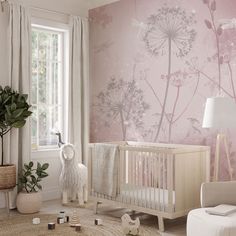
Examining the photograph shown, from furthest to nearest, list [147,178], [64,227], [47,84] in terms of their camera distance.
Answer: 1. [47,84]
2. [147,178]
3. [64,227]

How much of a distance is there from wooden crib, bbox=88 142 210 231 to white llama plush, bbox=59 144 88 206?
1.44ft

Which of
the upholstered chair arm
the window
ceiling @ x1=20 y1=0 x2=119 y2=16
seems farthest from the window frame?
the upholstered chair arm

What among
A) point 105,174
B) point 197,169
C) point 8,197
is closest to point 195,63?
point 197,169

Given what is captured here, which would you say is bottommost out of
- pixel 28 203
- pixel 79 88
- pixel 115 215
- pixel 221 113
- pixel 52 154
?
pixel 115 215

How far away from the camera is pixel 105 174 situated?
13.2ft

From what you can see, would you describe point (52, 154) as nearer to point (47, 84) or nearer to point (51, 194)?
point (51, 194)

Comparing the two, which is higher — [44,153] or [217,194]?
[44,153]

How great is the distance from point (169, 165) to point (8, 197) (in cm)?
174

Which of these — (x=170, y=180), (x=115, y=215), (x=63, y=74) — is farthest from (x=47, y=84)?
(x=170, y=180)

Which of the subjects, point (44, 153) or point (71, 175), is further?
point (44, 153)

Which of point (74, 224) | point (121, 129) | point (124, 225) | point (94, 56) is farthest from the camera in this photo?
point (94, 56)

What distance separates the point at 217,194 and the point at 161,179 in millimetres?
793

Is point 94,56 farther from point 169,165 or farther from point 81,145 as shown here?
point 169,165

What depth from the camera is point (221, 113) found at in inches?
132
